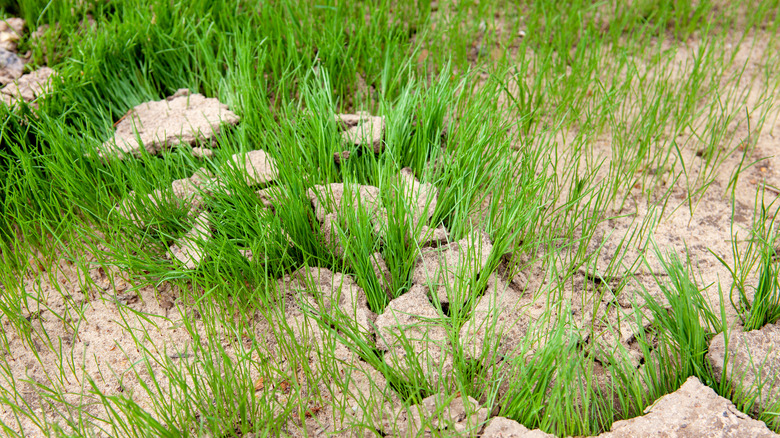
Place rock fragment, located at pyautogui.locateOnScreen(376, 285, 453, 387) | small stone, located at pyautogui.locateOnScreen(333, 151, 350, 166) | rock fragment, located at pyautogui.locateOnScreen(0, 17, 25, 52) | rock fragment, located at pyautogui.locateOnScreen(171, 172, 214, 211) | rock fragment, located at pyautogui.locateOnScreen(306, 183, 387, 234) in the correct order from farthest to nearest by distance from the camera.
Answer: rock fragment, located at pyautogui.locateOnScreen(0, 17, 25, 52) → small stone, located at pyautogui.locateOnScreen(333, 151, 350, 166) → rock fragment, located at pyautogui.locateOnScreen(171, 172, 214, 211) → rock fragment, located at pyautogui.locateOnScreen(306, 183, 387, 234) → rock fragment, located at pyautogui.locateOnScreen(376, 285, 453, 387)

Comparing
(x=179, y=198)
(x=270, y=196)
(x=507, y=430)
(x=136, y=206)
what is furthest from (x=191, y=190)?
(x=507, y=430)

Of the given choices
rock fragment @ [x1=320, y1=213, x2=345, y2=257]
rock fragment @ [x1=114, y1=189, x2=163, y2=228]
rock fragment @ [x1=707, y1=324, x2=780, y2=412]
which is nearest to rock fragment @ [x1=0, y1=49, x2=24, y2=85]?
rock fragment @ [x1=114, y1=189, x2=163, y2=228]

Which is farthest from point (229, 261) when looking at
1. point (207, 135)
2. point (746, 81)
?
point (746, 81)

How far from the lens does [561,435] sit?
1335mm

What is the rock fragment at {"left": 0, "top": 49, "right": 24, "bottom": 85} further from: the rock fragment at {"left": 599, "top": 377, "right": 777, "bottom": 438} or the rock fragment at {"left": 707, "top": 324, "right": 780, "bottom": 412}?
the rock fragment at {"left": 707, "top": 324, "right": 780, "bottom": 412}

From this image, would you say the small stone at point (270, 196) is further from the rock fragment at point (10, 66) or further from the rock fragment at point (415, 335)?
the rock fragment at point (10, 66)

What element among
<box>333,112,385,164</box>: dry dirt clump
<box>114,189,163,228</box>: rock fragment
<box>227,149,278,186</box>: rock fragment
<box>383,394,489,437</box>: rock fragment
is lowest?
<box>383,394,489,437</box>: rock fragment

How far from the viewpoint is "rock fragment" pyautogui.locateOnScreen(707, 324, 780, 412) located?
1.35 m

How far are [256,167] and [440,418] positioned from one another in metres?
1.05

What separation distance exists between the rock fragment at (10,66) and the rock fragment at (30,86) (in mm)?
61

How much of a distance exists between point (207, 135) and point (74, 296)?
702 mm

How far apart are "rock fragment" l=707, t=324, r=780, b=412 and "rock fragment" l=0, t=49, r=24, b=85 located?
2.73 m

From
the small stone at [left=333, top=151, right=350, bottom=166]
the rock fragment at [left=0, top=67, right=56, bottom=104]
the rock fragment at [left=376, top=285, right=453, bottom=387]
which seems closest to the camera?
the rock fragment at [left=376, top=285, right=453, bottom=387]

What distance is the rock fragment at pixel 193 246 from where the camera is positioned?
5.34 feet
